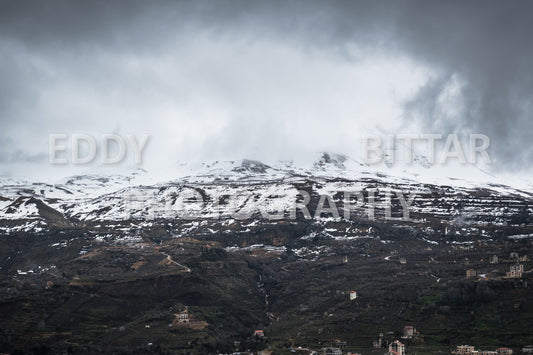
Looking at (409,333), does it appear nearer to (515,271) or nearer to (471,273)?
(471,273)

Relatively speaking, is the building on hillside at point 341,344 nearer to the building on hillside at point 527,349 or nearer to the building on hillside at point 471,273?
the building on hillside at point 527,349

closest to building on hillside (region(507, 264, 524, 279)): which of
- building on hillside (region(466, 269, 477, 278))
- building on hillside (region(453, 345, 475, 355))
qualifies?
building on hillside (region(466, 269, 477, 278))

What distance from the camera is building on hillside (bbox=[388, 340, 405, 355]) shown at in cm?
10709

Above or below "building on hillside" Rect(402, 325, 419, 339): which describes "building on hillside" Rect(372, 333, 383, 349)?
below

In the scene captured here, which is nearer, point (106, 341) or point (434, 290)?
point (106, 341)

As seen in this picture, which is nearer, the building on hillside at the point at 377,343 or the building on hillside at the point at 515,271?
the building on hillside at the point at 377,343

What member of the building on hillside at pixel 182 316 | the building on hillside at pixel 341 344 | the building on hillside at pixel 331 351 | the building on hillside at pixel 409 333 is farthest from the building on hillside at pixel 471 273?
the building on hillside at pixel 182 316

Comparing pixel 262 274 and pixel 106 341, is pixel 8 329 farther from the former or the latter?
pixel 262 274

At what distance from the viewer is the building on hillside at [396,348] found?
10709 centimetres

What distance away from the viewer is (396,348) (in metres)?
109

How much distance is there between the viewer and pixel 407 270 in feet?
528

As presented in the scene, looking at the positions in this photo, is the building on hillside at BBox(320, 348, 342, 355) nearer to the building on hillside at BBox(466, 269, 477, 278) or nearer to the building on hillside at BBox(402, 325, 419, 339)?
the building on hillside at BBox(402, 325, 419, 339)

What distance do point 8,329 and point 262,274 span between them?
251 ft

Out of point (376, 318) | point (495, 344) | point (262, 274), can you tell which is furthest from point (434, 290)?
point (262, 274)
